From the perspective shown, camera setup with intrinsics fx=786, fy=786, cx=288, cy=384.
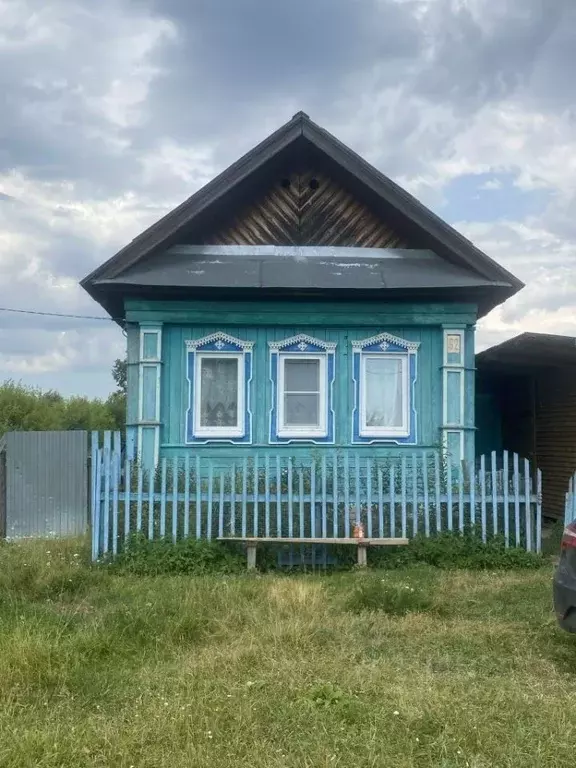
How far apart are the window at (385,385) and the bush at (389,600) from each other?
3927 mm

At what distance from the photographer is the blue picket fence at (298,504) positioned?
29.2 ft

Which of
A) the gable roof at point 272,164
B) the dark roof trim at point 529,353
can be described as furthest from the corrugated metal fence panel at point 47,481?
the dark roof trim at point 529,353

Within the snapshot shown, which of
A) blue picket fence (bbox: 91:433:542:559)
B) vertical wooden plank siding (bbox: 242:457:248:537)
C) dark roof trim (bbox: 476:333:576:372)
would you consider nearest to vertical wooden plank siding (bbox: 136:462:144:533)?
blue picket fence (bbox: 91:433:542:559)

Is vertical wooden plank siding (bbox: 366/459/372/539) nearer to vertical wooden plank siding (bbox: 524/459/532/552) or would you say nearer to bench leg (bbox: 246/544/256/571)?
bench leg (bbox: 246/544/256/571)

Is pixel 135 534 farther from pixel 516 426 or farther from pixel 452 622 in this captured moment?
pixel 516 426

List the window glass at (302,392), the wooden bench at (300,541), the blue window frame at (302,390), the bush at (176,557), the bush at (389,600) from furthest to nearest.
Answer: the window glass at (302,392), the blue window frame at (302,390), the wooden bench at (300,541), the bush at (176,557), the bush at (389,600)

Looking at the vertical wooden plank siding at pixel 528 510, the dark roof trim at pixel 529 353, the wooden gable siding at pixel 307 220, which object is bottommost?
the vertical wooden plank siding at pixel 528 510

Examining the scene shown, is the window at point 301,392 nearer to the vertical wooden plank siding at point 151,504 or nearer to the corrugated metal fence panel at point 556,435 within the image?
the vertical wooden plank siding at point 151,504

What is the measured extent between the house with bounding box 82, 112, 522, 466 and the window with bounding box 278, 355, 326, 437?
0.6 inches

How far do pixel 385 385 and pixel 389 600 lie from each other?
14.8 ft

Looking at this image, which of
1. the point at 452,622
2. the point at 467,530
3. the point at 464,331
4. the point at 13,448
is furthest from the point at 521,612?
the point at 13,448

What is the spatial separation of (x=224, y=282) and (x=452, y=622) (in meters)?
5.35

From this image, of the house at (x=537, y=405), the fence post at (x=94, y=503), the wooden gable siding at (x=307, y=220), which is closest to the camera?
the fence post at (x=94, y=503)

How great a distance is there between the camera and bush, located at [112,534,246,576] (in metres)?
8.48
